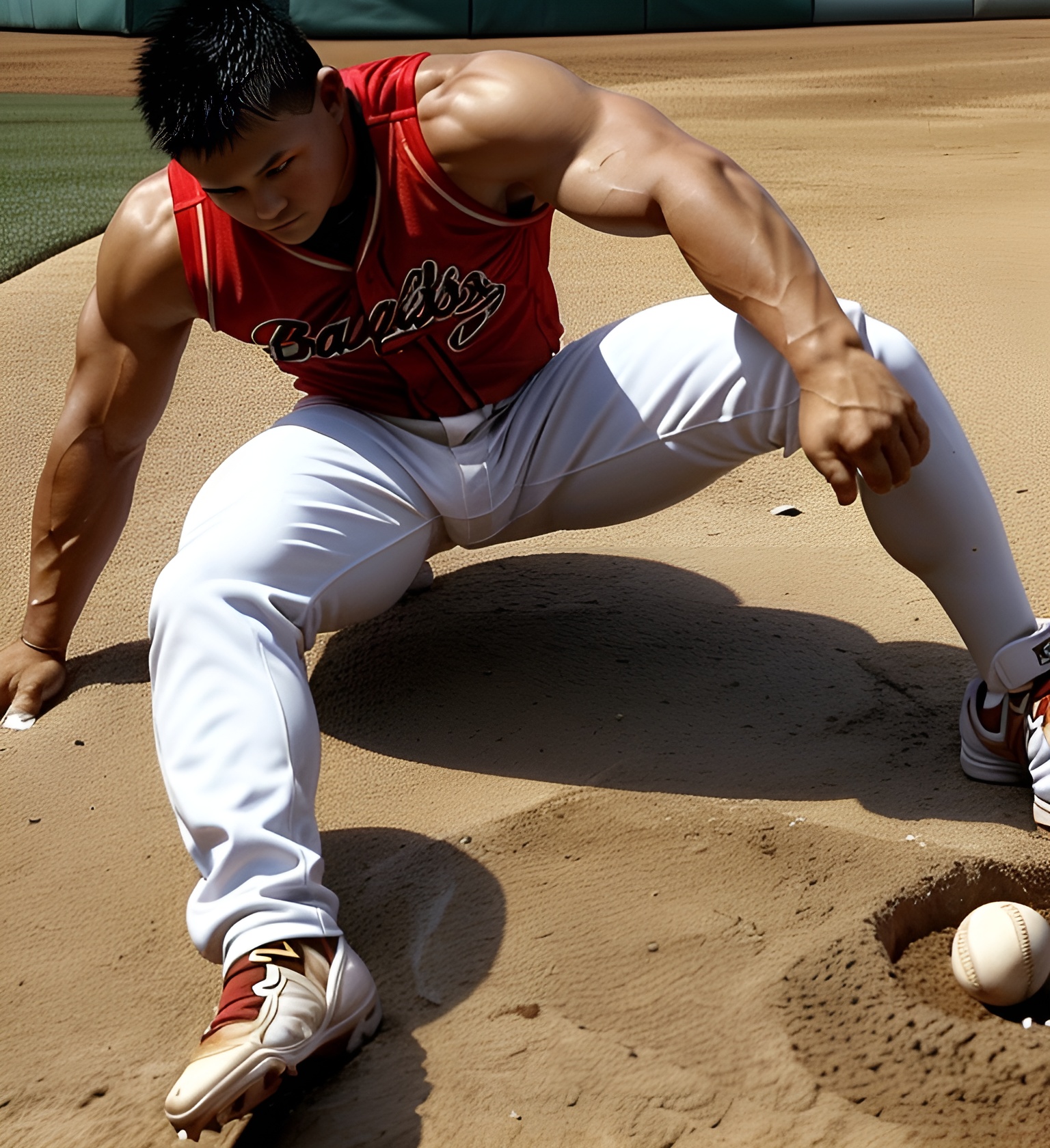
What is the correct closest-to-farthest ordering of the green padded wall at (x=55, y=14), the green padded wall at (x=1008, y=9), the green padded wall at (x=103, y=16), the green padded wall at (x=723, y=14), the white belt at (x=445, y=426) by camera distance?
the white belt at (x=445, y=426) → the green padded wall at (x=1008, y=9) → the green padded wall at (x=723, y=14) → the green padded wall at (x=103, y=16) → the green padded wall at (x=55, y=14)

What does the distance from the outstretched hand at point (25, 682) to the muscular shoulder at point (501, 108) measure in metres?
1.13

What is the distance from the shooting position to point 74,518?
2.06 metres

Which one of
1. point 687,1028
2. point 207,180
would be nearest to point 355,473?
point 207,180

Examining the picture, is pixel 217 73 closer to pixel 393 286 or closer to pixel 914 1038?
pixel 393 286

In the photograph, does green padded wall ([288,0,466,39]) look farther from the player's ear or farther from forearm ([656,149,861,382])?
forearm ([656,149,861,382])

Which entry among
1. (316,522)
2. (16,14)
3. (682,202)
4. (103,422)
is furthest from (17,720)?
(16,14)

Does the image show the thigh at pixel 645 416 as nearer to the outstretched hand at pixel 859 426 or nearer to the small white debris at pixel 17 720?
the outstretched hand at pixel 859 426

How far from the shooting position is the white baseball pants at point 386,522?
142cm

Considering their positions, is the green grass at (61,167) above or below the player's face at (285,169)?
below

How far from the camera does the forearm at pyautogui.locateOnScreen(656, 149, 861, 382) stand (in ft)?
5.13

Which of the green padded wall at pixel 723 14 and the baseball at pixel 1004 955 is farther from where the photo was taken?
the green padded wall at pixel 723 14

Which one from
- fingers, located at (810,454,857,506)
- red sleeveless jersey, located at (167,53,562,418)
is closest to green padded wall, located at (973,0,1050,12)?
red sleeveless jersey, located at (167,53,562,418)

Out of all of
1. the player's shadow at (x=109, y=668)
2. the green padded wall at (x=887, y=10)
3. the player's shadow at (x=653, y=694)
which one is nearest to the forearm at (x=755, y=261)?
the player's shadow at (x=653, y=694)

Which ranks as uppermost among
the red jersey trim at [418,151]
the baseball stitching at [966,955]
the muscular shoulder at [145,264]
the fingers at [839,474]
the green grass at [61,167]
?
the red jersey trim at [418,151]
